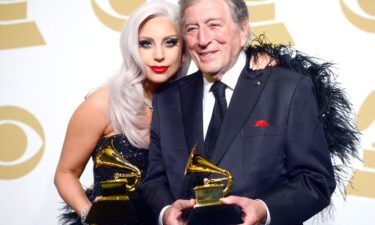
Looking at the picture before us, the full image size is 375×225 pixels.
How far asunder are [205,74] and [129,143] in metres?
0.43

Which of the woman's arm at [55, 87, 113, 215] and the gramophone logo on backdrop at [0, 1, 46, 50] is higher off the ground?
the gramophone logo on backdrop at [0, 1, 46, 50]

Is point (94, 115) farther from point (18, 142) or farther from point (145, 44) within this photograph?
point (18, 142)

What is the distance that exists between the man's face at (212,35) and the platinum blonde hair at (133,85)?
0.34 m

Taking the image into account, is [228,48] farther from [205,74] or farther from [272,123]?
[272,123]

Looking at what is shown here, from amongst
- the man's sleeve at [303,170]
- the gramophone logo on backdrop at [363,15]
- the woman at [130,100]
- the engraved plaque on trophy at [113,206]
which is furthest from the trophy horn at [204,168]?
the gramophone logo on backdrop at [363,15]

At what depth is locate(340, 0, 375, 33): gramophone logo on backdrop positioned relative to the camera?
253 cm

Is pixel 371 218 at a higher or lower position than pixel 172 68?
lower

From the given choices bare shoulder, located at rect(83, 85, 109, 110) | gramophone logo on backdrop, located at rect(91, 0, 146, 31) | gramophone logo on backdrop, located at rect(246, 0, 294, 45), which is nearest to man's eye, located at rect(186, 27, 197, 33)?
bare shoulder, located at rect(83, 85, 109, 110)

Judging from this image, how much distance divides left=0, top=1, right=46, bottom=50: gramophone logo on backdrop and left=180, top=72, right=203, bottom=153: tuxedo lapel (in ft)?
4.12

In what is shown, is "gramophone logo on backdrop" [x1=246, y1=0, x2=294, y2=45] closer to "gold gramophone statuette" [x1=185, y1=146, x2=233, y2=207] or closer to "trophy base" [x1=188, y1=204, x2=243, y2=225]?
"gold gramophone statuette" [x1=185, y1=146, x2=233, y2=207]

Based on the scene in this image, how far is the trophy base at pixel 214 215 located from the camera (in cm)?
143

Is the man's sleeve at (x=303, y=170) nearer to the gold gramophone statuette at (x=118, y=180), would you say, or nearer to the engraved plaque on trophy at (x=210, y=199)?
the engraved plaque on trophy at (x=210, y=199)

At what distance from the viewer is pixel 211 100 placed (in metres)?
1.74

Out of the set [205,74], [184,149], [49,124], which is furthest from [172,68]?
[49,124]
